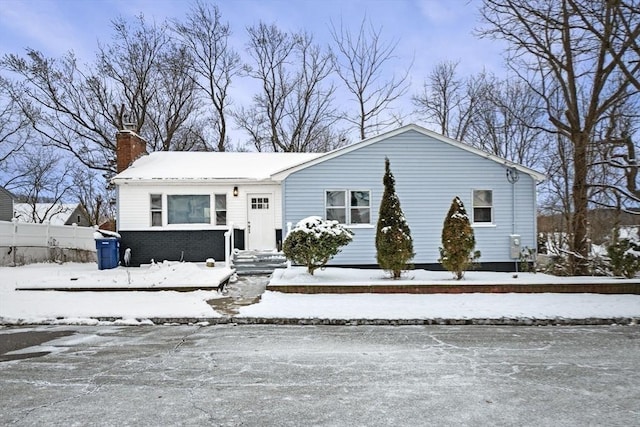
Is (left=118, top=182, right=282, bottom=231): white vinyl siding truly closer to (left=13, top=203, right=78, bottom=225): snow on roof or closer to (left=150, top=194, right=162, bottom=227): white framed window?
(left=150, top=194, right=162, bottom=227): white framed window

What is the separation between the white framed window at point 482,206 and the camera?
1606 centimetres

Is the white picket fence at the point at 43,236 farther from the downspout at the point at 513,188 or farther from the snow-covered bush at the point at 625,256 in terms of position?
the snow-covered bush at the point at 625,256

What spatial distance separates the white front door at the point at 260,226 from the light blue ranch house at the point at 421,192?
1.53 m

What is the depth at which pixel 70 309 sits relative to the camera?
9.50m

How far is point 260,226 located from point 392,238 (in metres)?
6.37

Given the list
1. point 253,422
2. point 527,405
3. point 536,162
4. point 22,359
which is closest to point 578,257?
point 527,405

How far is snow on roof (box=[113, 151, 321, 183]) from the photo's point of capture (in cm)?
1681

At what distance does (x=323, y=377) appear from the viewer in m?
5.43

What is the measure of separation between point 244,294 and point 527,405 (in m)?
7.78

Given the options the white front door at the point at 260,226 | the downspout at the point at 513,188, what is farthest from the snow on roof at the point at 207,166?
the downspout at the point at 513,188

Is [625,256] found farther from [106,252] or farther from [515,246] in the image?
[106,252]

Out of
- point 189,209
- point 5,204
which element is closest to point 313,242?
point 189,209

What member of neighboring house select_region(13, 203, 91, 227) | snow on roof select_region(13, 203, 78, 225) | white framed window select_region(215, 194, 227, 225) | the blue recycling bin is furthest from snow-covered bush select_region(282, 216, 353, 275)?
snow on roof select_region(13, 203, 78, 225)

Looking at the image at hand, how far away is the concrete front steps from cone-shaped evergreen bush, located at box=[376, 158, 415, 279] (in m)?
4.09
